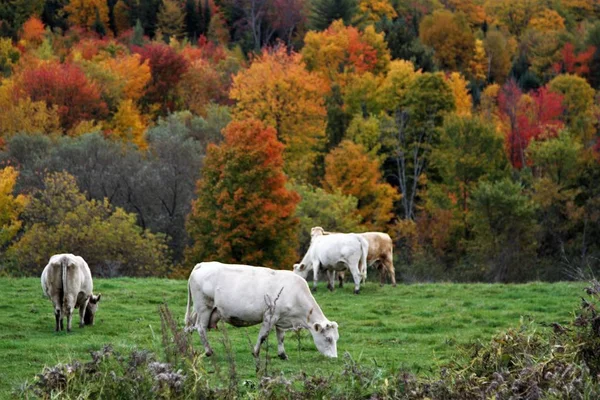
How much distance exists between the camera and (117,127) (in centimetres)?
7638

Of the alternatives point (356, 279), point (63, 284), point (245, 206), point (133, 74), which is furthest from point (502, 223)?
point (133, 74)

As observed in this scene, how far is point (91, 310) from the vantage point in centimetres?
1970

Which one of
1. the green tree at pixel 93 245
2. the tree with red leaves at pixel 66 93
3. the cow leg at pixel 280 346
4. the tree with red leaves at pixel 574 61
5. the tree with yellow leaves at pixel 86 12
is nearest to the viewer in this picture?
the cow leg at pixel 280 346

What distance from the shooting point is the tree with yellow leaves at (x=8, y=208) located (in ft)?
156

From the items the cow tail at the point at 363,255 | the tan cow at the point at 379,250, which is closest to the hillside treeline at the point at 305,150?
the tan cow at the point at 379,250

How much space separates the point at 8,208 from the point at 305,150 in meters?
24.5

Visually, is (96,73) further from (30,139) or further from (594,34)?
(594,34)

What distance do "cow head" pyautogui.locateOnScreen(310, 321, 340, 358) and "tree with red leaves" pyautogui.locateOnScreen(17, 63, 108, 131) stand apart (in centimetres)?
5820

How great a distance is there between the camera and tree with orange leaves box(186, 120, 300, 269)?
1843 inches

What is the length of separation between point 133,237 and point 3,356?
26.9 metres

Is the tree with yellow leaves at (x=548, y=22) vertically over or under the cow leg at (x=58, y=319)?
over

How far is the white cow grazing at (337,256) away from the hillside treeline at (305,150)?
45.1 ft

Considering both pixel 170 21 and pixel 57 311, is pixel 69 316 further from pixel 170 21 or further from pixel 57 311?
pixel 170 21

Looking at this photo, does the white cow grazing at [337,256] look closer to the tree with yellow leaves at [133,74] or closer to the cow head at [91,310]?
the cow head at [91,310]
